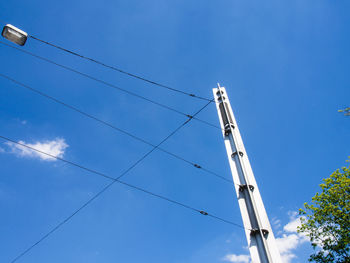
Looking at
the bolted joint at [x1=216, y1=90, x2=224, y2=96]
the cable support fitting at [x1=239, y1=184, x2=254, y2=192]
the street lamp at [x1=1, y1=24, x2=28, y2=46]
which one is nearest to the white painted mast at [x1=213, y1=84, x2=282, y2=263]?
the cable support fitting at [x1=239, y1=184, x2=254, y2=192]

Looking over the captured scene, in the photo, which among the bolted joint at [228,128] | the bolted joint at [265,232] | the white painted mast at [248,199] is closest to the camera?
the white painted mast at [248,199]

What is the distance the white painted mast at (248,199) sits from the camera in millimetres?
4906

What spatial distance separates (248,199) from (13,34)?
7690 millimetres

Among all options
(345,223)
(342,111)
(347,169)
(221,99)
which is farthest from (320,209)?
(221,99)

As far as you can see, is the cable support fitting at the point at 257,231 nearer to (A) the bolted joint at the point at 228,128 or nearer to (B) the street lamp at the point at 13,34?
(A) the bolted joint at the point at 228,128

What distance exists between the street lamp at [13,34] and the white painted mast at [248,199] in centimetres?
655

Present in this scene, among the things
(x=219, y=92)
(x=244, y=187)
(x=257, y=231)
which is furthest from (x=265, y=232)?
(x=219, y=92)

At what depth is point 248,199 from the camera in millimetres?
5770

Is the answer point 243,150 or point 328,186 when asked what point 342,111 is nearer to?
point 243,150

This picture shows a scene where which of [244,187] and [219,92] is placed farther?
[219,92]

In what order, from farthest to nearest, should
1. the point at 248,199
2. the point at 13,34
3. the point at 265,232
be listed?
the point at 13,34
the point at 248,199
the point at 265,232

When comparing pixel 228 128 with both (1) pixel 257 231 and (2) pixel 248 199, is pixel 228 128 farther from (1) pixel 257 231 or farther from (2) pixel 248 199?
(1) pixel 257 231

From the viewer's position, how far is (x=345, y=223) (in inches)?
624

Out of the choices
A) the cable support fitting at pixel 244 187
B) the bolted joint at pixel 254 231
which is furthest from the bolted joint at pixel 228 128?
the bolted joint at pixel 254 231
